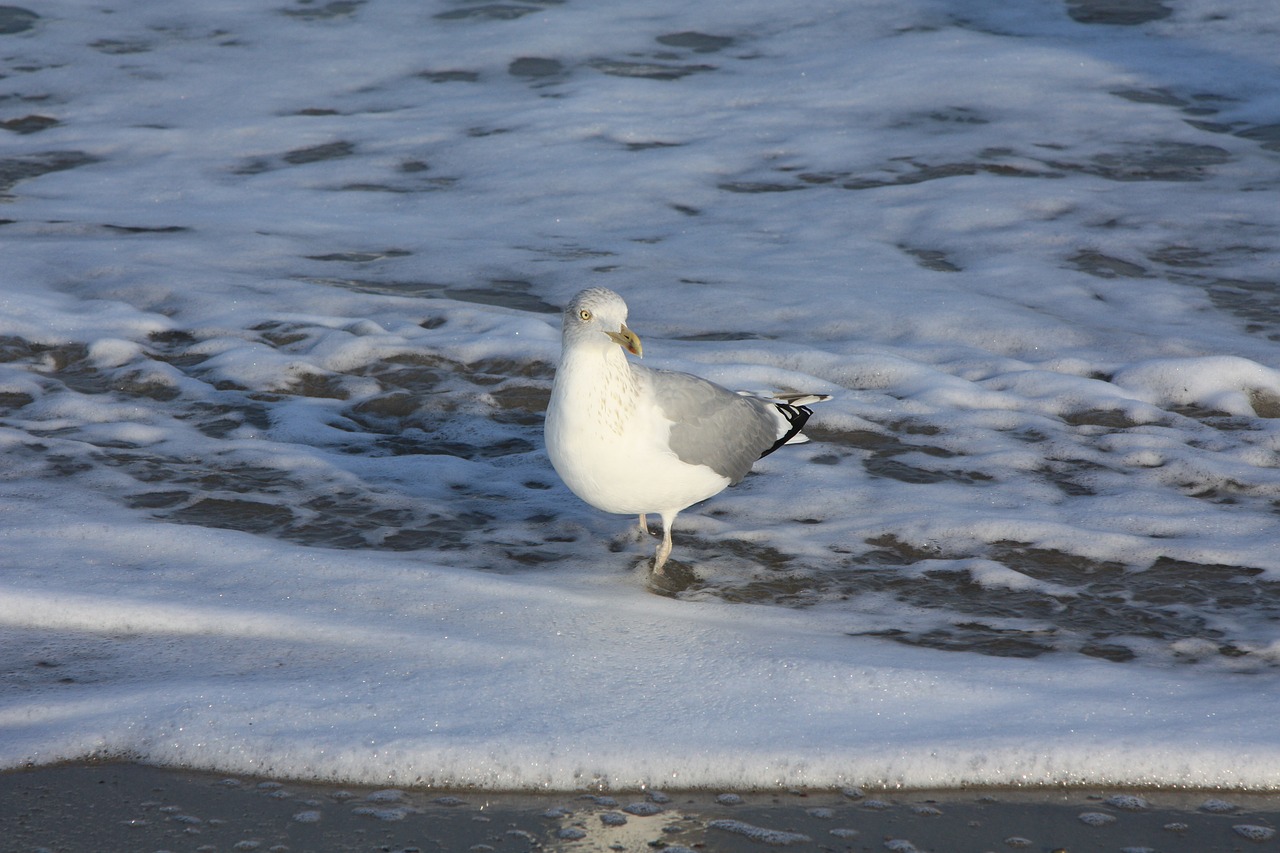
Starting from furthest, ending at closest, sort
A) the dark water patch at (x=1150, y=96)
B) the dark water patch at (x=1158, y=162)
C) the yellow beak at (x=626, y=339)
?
the dark water patch at (x=1150, y=96)
the dark water patch at (x=1158, y=162)
the yellow beak at (x=626, y=339)

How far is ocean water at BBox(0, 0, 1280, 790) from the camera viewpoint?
139 inches

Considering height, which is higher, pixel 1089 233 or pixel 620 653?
pixel 1089 233

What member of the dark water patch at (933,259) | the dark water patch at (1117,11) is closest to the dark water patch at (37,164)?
the dark water patch at (933,259)

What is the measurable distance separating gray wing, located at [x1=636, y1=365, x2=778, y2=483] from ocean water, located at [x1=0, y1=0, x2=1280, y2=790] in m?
0.38

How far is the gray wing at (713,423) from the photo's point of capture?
4.60 m

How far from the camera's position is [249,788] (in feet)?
10.5

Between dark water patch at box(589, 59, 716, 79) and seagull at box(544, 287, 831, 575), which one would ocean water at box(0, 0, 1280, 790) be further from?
seagull at box(544, 287, 831, 575)

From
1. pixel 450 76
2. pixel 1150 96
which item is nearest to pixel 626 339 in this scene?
pixel 1150 96

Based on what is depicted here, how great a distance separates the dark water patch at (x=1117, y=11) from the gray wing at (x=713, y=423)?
11.1 m

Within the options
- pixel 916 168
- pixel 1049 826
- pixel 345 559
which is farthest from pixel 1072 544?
pixel 916 168

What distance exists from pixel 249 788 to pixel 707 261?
605 cm

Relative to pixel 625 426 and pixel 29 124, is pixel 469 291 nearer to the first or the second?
pixel 625 426

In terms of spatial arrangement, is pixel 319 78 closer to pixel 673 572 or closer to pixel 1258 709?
pixel 673 572

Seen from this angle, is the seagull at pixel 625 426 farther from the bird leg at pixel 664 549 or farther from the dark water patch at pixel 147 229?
the dark water patch at pixel 147 229
